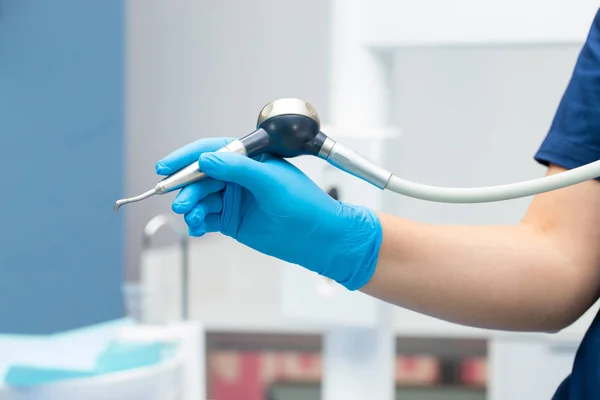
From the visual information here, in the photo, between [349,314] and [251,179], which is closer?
[251,179]

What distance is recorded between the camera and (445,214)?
1684 millimetres

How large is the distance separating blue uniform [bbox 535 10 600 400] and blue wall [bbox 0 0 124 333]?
1213 mm

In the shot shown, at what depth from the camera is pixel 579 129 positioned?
0.67 metres

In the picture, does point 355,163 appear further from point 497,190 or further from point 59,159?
point 59,159

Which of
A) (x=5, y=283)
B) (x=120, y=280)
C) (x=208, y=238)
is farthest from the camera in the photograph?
(x=208, y=238)

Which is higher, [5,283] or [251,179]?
[251,179]

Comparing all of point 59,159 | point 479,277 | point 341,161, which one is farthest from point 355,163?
point 59,159

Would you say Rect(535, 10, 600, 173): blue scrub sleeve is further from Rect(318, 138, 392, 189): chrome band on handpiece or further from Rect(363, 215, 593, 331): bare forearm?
Rect(318, 138, 392, 189): chrome band on handpiece

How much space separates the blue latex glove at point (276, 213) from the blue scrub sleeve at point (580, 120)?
0.20m

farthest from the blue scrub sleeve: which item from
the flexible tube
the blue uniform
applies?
the flexible tube

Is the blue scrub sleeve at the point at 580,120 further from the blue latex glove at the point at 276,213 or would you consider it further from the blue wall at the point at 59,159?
the blue wall at the point at 59,159

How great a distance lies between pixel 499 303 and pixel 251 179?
275 millimetres

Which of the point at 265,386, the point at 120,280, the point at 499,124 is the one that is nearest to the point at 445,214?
the point at 499,124

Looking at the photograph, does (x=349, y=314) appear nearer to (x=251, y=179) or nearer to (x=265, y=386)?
(x=251, y=179)
